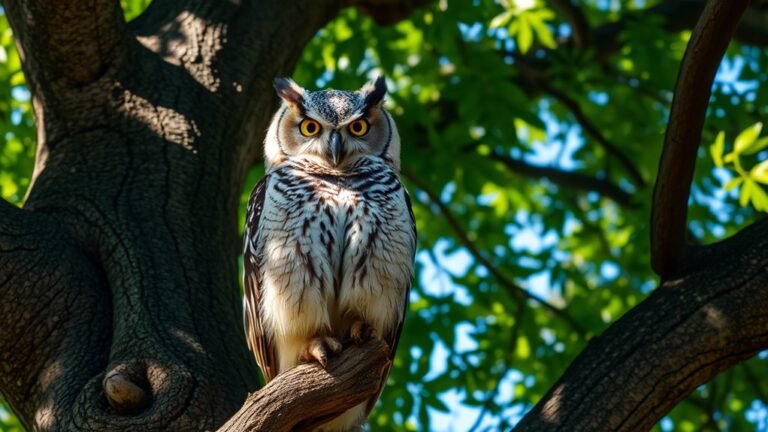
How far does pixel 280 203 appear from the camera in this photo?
348 centimetres

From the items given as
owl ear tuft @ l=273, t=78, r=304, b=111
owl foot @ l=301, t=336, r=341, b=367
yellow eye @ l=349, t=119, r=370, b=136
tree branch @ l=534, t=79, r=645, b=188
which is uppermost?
tree branch @ l=534, t=79, r=645, b=188

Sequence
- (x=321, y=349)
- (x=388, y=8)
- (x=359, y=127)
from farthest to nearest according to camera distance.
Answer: (x=388, y=8)
(x=359, y=127)
(x=321, y=349)

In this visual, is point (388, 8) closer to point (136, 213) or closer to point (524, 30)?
point (524, 30)

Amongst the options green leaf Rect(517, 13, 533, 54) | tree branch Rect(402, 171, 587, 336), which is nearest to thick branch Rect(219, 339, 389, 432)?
tree branch Rect(402, 171, 587, 336)

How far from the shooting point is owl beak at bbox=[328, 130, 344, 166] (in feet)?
12.0

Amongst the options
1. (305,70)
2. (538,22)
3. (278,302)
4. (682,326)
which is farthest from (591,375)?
(305,70)

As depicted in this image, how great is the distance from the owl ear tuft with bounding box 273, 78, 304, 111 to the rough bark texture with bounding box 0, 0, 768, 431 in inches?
7.8

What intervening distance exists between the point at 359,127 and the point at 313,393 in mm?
1406

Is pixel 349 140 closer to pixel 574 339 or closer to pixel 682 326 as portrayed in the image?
pixel 682 326

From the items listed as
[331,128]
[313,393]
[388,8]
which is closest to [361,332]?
[313,393]

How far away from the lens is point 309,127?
384cm

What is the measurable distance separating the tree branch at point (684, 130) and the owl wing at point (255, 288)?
4.77ft

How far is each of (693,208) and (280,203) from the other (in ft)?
10.9

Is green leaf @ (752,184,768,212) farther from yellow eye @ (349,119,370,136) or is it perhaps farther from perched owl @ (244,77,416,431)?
yellow eye @ (349,119,370,136)
